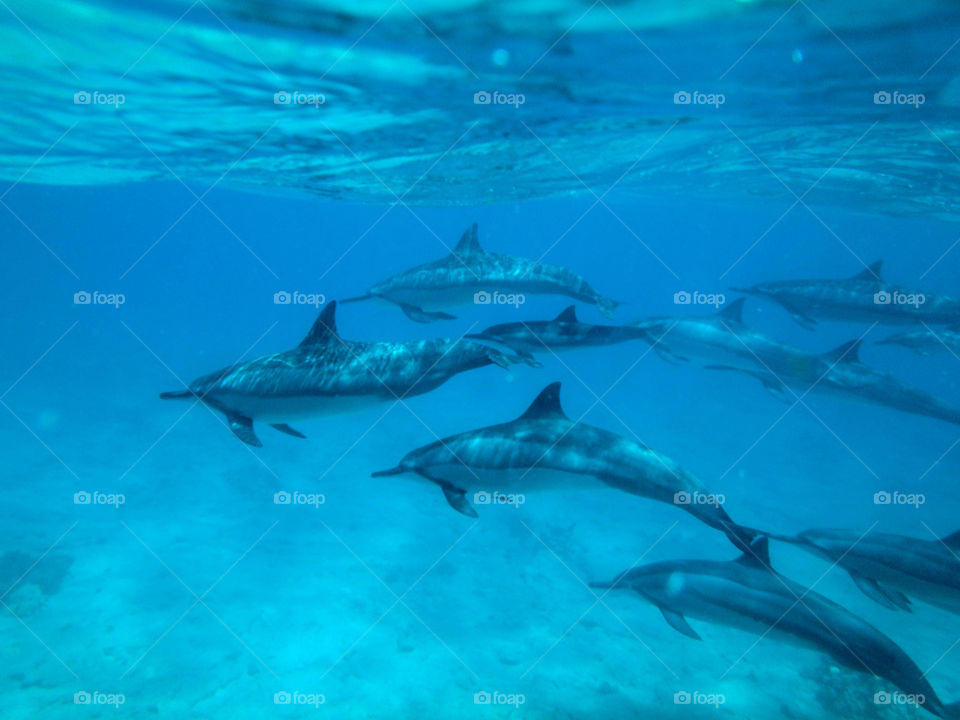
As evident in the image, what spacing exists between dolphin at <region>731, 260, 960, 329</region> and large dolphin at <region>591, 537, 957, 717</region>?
850 centimetres

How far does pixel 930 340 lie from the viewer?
14352mm


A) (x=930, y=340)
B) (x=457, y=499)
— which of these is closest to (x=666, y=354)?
(x=930, y=340)

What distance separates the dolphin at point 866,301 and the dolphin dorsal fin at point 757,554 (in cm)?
835

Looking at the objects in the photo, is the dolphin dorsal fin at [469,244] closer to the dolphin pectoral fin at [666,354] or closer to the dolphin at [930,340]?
the dolphin pectoral fin at [666,354]

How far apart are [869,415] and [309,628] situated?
50117 mm

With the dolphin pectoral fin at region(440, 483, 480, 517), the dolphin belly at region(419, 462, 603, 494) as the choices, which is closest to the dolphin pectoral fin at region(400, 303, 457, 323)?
the dolphin belly at region(419, 462, 603, 494)

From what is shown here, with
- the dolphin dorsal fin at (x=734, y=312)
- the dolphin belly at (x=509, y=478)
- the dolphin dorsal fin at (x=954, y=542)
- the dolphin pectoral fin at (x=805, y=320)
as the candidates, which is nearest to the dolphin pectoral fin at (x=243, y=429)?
the dolphin belly at (x=509, y=478)

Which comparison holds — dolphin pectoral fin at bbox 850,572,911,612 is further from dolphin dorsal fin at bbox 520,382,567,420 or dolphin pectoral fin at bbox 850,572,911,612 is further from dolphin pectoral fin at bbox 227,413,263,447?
dolphin pectoral fin at bbox 227,413,263,447

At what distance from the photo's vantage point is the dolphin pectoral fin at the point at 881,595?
26.9 ft

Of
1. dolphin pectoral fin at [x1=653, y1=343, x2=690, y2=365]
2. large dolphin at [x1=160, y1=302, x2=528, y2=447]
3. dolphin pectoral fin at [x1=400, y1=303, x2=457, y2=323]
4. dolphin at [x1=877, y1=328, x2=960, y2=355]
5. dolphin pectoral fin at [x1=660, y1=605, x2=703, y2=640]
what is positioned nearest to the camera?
large dolphin at [x1=160, y1=302, x2=528, y2=447]

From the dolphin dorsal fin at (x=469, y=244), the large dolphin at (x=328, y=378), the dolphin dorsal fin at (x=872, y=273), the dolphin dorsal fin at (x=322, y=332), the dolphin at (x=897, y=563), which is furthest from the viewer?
the dolphin dorsal fin at (x=872, y=273)

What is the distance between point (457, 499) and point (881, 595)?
256 inches

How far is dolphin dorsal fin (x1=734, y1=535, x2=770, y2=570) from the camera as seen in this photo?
24.7ft

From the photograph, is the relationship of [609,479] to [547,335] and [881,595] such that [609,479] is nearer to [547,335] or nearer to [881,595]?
[547,335]
